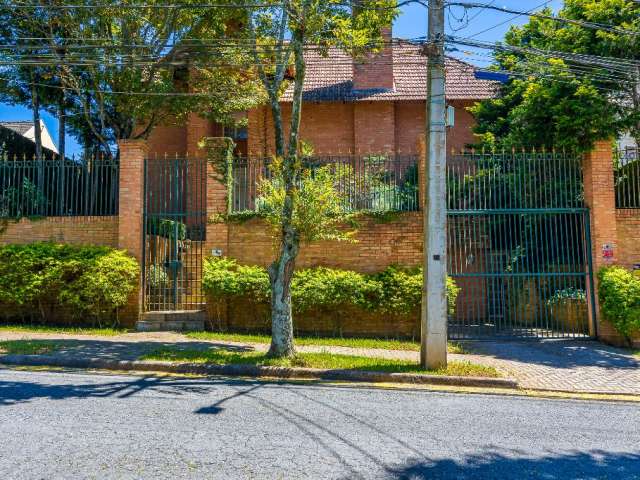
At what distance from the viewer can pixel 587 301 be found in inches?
432

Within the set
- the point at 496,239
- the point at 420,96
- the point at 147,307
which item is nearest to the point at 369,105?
the point at 420,96

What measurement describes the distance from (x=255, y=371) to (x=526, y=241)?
6570 mm

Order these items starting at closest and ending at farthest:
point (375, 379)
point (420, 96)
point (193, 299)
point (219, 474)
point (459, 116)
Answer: point (219, 474)
point (375, 379)
point (193, 299)
point (420, 96)
point (459, 116)

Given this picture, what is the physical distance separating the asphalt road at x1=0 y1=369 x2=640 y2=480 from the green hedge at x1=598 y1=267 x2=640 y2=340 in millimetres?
4017

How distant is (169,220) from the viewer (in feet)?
40.4

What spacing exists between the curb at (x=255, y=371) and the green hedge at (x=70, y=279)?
2.82 m

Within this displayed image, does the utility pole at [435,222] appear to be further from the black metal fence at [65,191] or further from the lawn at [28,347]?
the black metal fence at [65,191]

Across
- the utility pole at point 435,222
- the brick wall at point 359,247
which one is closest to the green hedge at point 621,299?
the brick wall at point 359,247

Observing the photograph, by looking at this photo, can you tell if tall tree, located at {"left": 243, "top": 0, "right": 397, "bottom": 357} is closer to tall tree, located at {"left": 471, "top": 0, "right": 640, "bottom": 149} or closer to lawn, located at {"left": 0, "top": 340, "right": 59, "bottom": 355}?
tall tree, located at {"left": 471, "top": 0, "right": 640, "bottom": 149}

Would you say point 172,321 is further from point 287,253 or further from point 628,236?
point 628,236

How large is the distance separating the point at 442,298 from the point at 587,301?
5.17m

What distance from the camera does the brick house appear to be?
1869 centimetres

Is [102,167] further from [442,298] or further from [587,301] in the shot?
→ [587,301]

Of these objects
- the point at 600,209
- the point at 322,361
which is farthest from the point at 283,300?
the point at 600,209
